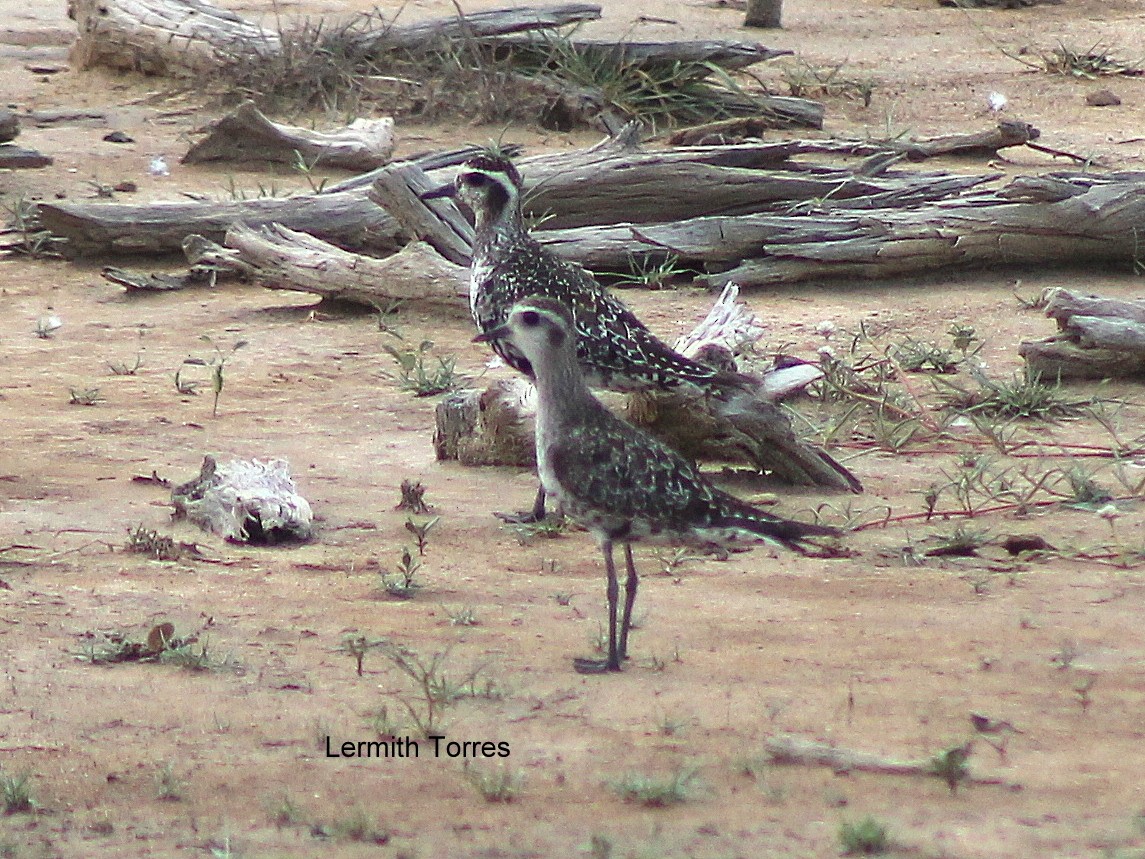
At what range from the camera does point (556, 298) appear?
7.14m

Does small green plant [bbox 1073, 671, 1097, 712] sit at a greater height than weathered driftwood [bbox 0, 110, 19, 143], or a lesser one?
lesser

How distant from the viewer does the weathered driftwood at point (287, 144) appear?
11.9 meters

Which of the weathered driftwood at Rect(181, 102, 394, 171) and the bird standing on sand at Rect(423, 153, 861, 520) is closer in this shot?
the bird standing on sand at Rect(423, 153, 861, 520)

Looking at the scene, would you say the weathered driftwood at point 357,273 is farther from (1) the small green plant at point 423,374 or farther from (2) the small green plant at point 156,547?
(2) the small green plant at point 156,547

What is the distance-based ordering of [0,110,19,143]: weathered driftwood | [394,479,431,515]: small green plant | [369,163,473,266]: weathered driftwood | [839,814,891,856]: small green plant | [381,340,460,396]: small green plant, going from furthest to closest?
[0,110,19,143]: weathered driftwood < [369,163,473,266]: weathered driftwood < [381,340,460,396]: small green plant < [394,479,431,515]: small green plant < [839,814,891,856]: small green plant

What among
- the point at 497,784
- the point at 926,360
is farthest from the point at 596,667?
the point at 926,360

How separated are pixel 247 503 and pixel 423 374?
2243mm

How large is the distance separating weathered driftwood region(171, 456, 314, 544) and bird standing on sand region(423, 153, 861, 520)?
84 cm

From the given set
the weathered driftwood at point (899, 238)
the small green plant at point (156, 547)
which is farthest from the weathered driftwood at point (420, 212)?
the small green plant at point (156, 547)

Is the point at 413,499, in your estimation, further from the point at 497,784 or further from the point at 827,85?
the point at 827,85

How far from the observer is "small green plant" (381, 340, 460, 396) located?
819 centimetres

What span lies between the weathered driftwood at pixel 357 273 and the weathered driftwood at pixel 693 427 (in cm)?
218

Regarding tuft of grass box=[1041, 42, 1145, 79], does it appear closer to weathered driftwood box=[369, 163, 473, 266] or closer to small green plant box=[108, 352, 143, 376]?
weathered driftwood box=[369, 163, 473, 266]

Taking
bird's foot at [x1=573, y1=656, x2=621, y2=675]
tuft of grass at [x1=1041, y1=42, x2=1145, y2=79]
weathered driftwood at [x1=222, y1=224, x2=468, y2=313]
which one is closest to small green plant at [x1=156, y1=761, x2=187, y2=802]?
bird's foot at [x1=573, y1=656, x2=621, y2=675]
